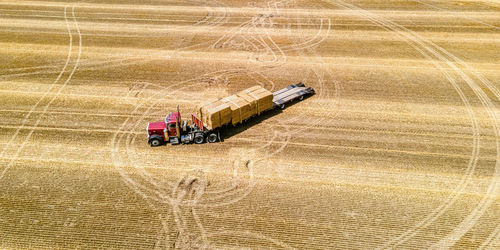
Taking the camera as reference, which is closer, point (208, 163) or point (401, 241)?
point (401, 241)

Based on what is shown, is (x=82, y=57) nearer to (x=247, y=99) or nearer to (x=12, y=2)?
(x=247, y=99)

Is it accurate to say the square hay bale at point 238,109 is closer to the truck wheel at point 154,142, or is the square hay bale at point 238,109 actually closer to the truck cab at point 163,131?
the truck cab at point 163,131

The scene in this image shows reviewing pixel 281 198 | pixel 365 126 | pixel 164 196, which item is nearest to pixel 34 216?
pixel 164 196

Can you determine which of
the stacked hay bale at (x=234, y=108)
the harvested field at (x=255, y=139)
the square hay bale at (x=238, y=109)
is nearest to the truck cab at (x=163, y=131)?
the harvested field at (x=255, y=139)

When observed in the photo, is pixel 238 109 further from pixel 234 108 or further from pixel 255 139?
pixel 255 139

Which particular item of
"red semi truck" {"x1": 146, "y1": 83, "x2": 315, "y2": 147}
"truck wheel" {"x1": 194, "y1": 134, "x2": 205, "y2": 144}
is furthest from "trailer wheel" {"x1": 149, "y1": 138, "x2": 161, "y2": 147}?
"truck wheel" {"x1": 194, "y1": 134, "x2": 205, "y2": 144}

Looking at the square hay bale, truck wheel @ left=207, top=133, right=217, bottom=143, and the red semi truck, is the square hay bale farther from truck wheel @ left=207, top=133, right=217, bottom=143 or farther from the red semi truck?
truck wheel @ left=207, top=133, right=217, bottom=143
